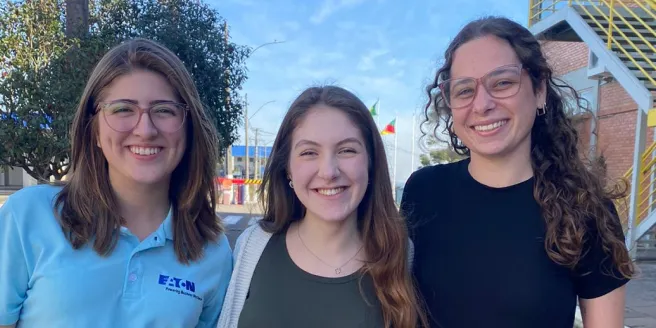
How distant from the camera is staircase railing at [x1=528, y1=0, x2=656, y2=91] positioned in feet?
26.8

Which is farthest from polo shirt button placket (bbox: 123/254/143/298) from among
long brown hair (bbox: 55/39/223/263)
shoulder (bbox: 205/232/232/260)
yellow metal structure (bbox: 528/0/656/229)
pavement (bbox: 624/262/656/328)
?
yellow metal structure (bbox: 528/0/656/229)

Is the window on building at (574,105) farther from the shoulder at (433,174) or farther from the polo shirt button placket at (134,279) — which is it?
the polo shirt button placket at (134,279)

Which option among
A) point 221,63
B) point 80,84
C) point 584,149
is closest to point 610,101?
point 221,63

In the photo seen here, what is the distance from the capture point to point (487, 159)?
1982mm

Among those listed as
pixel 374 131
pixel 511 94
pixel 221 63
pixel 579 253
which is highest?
pixel 221 63

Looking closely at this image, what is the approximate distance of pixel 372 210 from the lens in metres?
2.17

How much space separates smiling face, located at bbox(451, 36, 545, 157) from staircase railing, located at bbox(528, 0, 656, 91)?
7.49m

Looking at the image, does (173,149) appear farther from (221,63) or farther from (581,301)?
(221,63)

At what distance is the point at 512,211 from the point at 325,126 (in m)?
0.86

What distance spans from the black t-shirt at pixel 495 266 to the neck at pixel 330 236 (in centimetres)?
32

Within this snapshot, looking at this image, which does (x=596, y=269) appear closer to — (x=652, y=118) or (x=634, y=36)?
(x=652, y=118)

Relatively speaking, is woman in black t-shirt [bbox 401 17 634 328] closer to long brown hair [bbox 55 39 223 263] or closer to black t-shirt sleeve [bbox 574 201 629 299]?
black t-shirt sleeve [bbox 574 201 629 299]

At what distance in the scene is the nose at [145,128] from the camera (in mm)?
1808

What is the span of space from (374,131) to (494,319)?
947mm
